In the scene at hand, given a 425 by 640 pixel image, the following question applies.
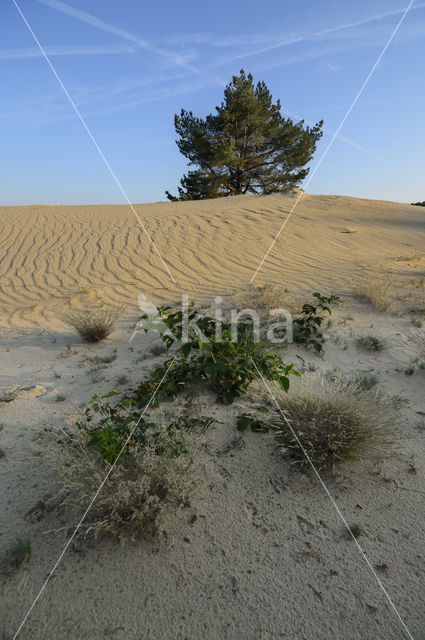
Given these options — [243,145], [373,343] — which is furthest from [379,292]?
[243,145]

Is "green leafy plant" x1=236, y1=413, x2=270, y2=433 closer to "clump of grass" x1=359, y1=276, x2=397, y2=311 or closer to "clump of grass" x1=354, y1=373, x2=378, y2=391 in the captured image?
"clump of grass" x1=354, y1=373, x2=378, y2=391

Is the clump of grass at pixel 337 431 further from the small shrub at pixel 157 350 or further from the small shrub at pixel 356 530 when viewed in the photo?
the small shrub at pixel 157 350

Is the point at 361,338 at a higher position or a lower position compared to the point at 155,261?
A: lower

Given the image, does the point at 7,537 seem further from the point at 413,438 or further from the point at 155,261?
the point at 155,261

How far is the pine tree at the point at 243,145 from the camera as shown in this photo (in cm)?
1798

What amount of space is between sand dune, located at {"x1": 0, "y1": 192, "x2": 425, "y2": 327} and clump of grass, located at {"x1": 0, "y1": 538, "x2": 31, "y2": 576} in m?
3.95

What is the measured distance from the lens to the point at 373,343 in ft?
13.5

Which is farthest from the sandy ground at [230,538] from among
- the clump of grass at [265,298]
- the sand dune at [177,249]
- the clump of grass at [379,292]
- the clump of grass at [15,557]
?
the sand dune at [177,249]

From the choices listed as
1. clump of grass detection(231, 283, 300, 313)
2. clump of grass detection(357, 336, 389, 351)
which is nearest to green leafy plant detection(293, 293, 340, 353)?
clump of grass detection(357, 336, 389, 351)

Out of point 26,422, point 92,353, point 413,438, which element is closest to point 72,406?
point 26,422

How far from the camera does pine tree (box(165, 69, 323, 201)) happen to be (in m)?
18.0

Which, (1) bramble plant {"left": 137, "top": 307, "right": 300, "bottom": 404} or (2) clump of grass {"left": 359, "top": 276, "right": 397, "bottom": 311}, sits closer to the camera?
(1) bramble plant {"left": 137, "top": 307, "right": 300, "bottom": 404}

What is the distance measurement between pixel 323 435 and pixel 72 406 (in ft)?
7.26

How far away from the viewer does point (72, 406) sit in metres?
3.14
